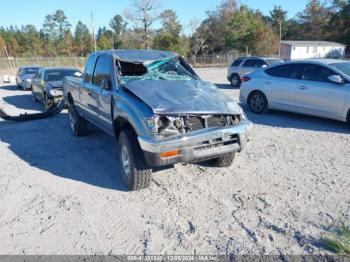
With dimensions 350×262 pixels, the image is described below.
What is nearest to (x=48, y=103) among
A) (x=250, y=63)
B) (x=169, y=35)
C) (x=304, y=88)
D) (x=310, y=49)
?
(x=304, y=88)

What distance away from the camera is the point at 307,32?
229ft

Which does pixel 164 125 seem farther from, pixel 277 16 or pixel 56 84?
pixel 277 16

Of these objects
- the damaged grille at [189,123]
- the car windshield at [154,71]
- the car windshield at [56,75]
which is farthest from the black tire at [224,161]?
the car windshield at [56,75]

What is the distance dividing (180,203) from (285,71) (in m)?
6.01

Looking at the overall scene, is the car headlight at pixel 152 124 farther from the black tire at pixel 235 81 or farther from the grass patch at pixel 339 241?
the black tire at pixel 235 81

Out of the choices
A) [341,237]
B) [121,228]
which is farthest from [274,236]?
[121,228]

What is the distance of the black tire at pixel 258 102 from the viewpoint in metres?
9.41

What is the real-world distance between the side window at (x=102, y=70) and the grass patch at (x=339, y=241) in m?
3.81

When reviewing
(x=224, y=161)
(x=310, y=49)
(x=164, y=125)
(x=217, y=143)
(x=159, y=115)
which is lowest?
(x=224, y=161)

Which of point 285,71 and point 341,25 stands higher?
point 341,25

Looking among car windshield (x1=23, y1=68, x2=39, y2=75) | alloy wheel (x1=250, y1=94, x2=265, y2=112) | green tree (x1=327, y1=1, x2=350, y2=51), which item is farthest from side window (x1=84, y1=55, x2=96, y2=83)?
green tree (x1=327, y1=1, x2=350, y2=51)

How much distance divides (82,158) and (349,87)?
19.1ft

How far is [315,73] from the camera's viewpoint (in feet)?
26.5

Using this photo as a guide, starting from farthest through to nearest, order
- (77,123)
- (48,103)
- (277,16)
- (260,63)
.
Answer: (277,16)
(260,63)
(48,103)
(77,123)
